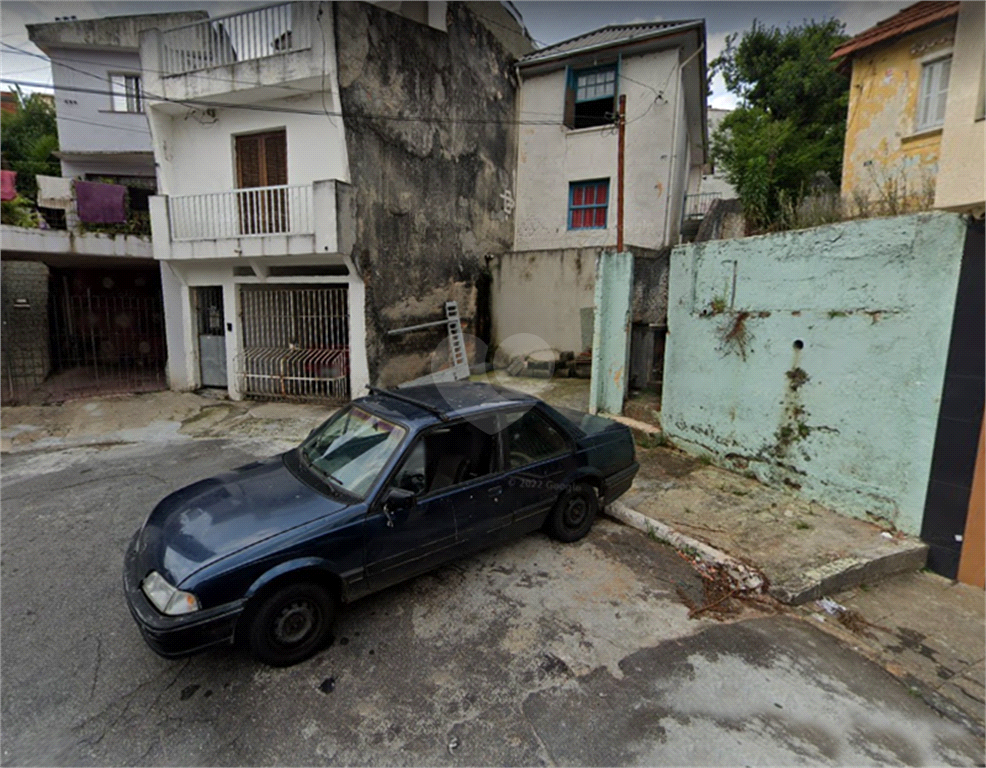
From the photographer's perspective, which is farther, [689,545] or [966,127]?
[689,545]

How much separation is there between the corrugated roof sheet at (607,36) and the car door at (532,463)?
11.5 metres

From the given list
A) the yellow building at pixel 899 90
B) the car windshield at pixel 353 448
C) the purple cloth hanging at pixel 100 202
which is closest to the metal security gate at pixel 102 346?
the purple cloth hanging at pixel 100 202

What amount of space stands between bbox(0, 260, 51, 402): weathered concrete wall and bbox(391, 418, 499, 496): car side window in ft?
37.3

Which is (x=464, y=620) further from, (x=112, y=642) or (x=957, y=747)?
(x=957, y=747)

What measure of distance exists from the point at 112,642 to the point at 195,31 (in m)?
11.0

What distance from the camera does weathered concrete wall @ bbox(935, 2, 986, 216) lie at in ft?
11.6

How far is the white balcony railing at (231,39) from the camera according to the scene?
337 inches

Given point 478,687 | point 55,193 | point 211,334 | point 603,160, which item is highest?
point 603,160

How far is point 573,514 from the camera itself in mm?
4242

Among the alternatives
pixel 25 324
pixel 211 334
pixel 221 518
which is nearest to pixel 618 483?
pixel 221 518

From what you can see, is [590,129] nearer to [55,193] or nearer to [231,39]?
[231,39]

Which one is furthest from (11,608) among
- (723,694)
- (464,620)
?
(723,694)

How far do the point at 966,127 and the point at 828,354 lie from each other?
195cm

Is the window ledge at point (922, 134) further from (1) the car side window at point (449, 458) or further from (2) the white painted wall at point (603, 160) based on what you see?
(1) the car side window at point (449, 458)
